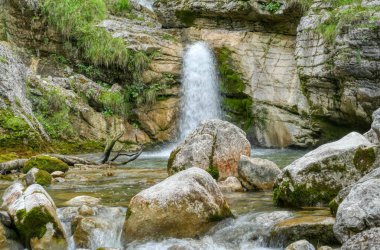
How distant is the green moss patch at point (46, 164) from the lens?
1034 centimetres

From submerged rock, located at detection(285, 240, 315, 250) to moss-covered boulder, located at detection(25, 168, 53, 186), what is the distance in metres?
5.51

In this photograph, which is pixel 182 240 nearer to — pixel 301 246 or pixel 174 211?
pixel 174 211

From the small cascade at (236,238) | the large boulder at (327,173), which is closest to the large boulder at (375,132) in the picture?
the large boulder at (327,173)

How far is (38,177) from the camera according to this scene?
9.34 m

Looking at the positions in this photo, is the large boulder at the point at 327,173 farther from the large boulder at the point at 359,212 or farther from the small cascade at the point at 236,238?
the large boulder at the point at 359,212

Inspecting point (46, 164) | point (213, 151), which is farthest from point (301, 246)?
point (46, 164)

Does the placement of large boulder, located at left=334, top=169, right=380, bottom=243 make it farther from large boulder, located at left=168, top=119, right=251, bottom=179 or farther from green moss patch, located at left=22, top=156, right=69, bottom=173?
green moss patch, located at left=22, top=156, right=69, bottom=173

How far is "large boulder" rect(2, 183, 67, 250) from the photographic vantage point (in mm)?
5895

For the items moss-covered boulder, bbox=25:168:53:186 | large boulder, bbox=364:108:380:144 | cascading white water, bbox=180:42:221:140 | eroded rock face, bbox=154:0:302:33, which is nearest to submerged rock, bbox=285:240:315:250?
large boulder, bbox=364:108:380:144

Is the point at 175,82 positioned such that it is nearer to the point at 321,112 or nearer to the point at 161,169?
the point at 321,112

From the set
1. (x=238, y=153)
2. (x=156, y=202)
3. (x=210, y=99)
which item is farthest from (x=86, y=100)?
(x=156, y=202)

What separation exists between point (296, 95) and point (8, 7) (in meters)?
11.2

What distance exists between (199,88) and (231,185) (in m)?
10.5

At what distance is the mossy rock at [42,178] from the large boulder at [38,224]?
3065 mm
